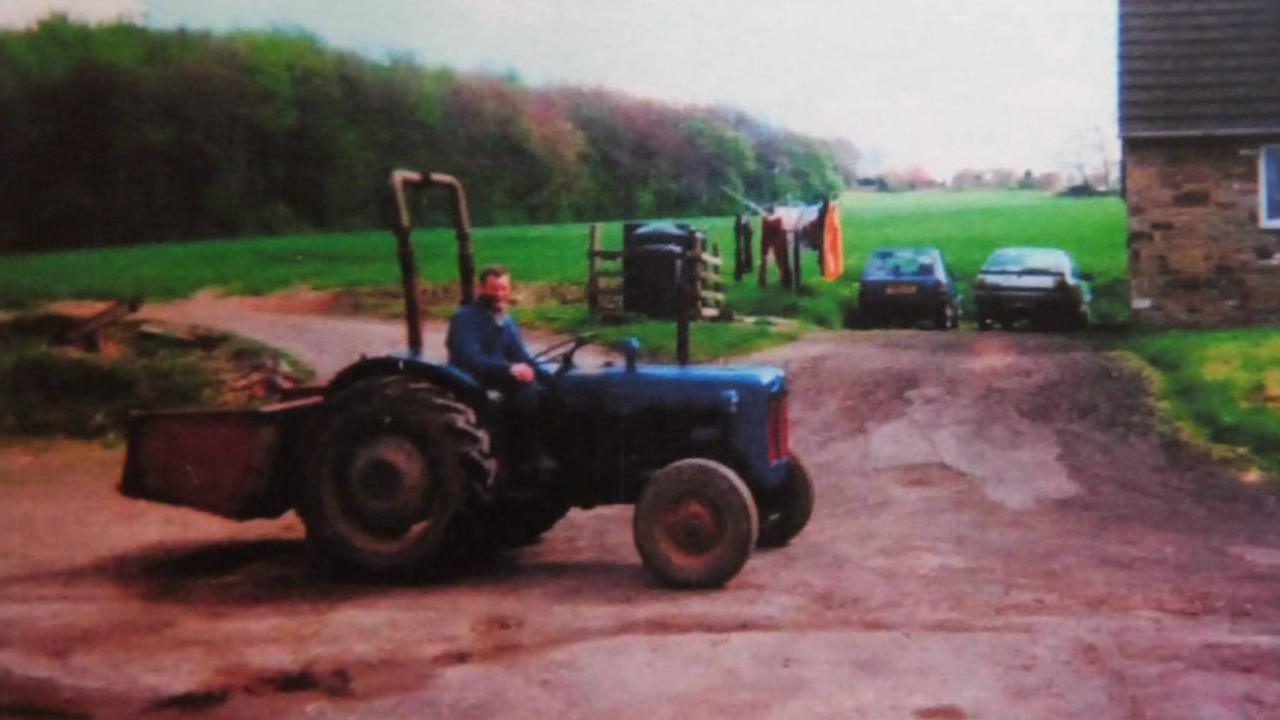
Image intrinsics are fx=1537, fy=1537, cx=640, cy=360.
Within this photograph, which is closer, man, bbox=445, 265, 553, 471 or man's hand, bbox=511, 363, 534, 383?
man's hand, bbox=511, 363, 534, 383

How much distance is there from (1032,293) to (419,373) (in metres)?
3.32

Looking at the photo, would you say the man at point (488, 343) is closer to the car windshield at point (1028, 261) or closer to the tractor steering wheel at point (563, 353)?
the tractor steering wheel at point (563, 353)

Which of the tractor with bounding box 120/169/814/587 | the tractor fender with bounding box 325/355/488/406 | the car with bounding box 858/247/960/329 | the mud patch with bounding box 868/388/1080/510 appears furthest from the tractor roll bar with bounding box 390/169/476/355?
the car with bounding box 858/247/960/329

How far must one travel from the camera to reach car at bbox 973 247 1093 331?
686 centimetres

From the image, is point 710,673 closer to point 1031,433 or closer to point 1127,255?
point 1031,433

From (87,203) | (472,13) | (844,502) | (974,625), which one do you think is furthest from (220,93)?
(974,625)

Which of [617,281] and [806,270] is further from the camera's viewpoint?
[806,270]

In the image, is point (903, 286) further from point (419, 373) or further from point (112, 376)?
point (112, 376)

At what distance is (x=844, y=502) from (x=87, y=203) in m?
2.91

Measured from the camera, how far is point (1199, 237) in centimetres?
921

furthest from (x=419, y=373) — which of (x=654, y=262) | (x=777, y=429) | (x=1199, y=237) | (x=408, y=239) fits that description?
(x=1199, y=237)

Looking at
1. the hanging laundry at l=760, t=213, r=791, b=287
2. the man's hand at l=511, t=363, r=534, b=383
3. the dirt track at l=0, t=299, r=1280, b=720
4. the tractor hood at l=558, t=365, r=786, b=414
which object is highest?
the hanging laundry at l=760, t=213, r=791, b=287

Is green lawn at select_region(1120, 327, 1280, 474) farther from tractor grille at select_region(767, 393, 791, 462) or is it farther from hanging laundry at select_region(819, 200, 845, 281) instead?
tractor grille at select_region(767, 393, 791, 462)

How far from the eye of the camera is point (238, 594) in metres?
4.66
